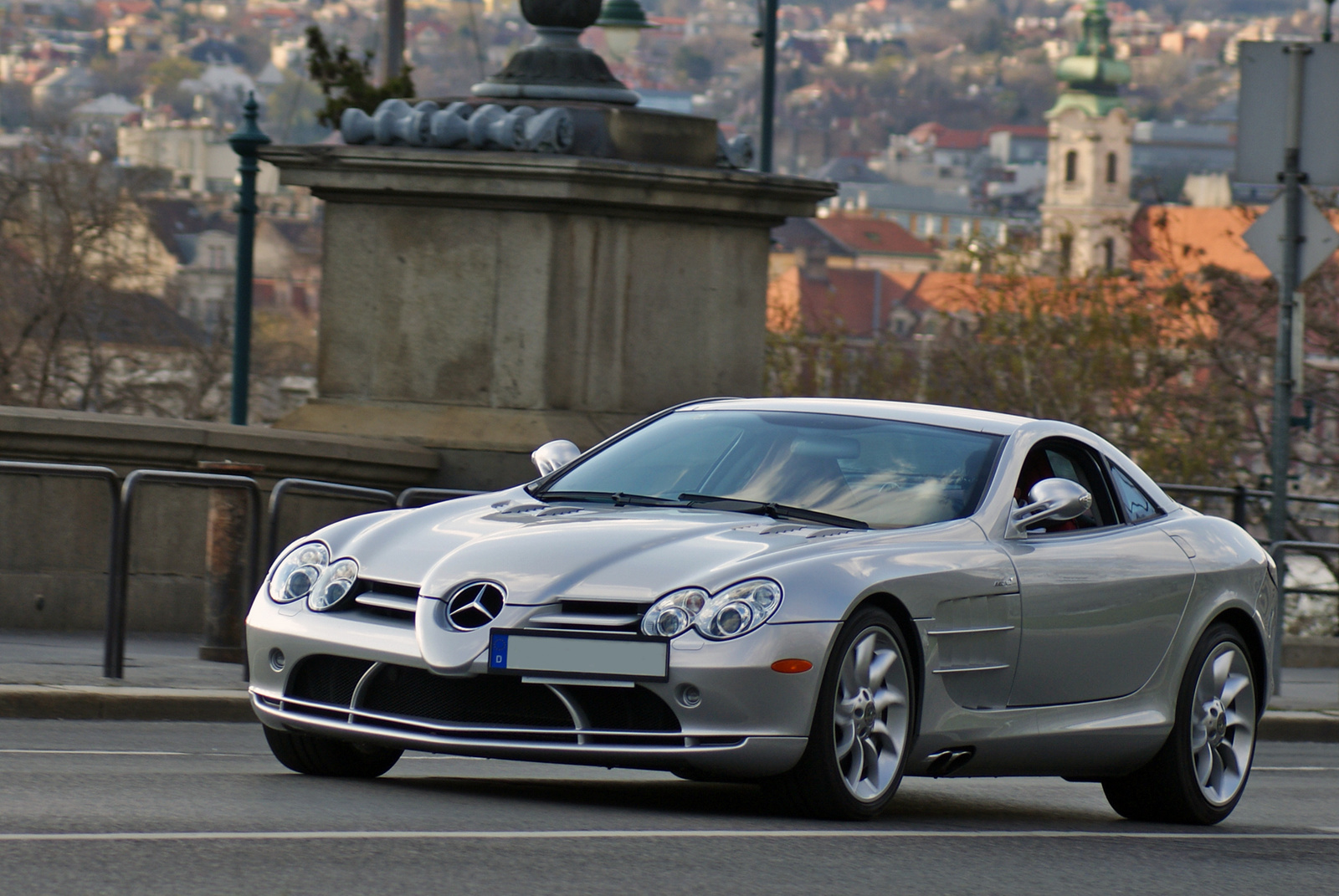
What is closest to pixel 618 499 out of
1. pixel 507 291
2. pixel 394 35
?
pixel 507 291

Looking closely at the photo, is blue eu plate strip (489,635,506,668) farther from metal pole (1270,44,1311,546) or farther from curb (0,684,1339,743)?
metal pole (1270,44,1311,546)

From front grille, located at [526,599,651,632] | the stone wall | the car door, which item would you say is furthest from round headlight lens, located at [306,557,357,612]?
the stone wall

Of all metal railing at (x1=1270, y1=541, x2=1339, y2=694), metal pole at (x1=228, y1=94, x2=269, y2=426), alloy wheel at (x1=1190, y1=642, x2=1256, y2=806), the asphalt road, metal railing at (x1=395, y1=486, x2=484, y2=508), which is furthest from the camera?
metal pole at (x1=228, y1=94, x2=269, y2=426)

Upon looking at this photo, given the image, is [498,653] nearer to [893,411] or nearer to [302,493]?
[893,411]

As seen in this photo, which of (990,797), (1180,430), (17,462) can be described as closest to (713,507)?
(990,797)

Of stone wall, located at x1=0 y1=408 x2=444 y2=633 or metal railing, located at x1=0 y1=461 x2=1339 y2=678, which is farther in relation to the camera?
stone wall, located at x1=0 y1=408 x2=444 y2=633

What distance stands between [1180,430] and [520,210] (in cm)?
2494

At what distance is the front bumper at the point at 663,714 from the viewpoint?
6.52 meters

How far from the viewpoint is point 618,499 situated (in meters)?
7.62

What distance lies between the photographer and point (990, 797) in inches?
352

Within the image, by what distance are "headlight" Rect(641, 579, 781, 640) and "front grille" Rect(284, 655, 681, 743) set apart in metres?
0.22

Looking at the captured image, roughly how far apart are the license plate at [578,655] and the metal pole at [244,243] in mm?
8993

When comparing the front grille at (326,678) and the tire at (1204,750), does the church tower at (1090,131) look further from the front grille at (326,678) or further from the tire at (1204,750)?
the front grille at (326,678)

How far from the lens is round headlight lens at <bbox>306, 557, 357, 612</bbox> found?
6.91 meters
